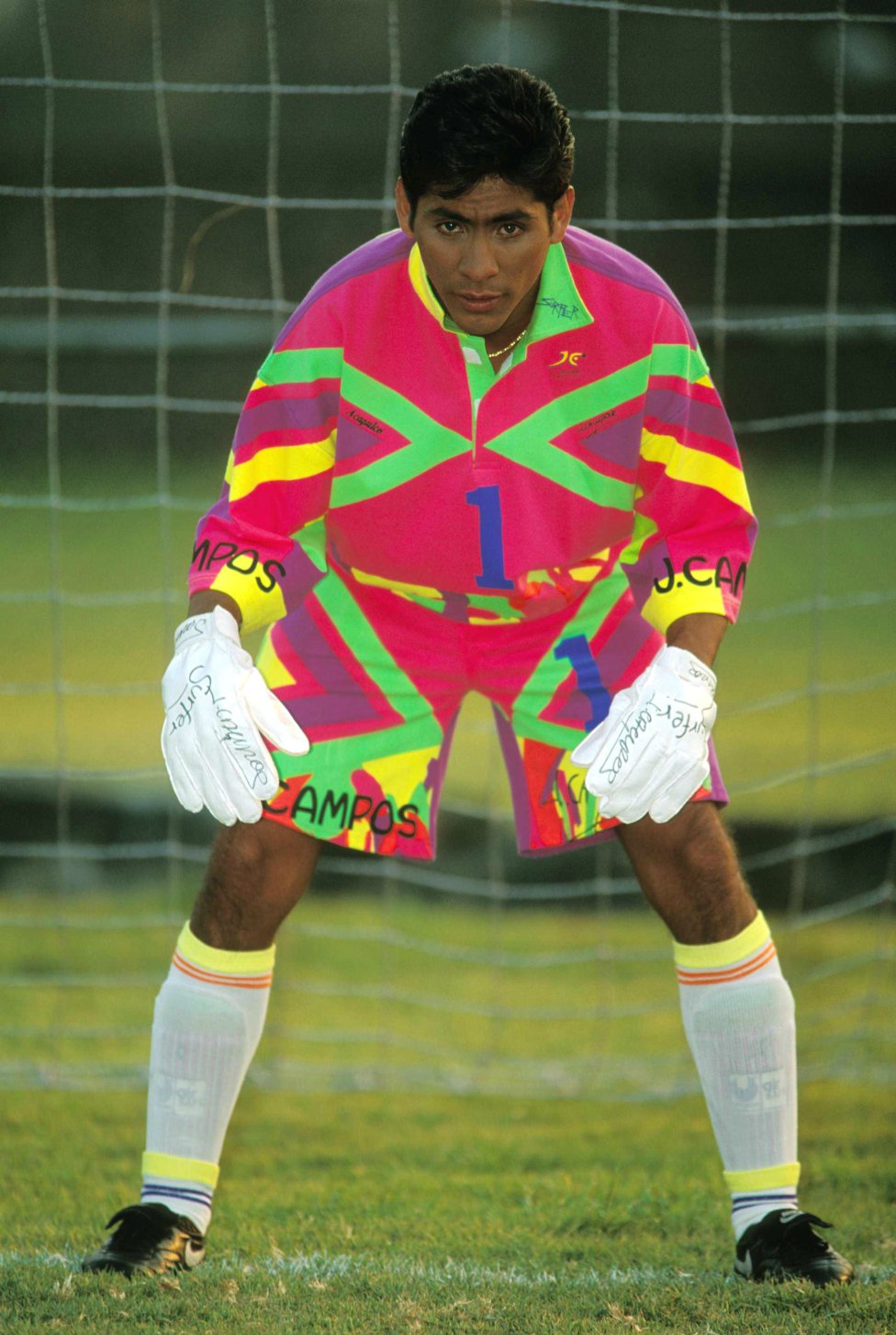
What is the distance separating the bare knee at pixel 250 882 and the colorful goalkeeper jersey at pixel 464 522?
A: 0.05 metres

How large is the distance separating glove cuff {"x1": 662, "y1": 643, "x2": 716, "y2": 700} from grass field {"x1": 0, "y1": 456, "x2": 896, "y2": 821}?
1.48 meters

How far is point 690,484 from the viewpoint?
258 cm

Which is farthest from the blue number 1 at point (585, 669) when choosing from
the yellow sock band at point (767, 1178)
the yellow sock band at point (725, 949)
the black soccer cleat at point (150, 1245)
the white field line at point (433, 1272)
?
the black soccer cleat at point (150, 1245)

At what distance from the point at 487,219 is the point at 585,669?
2.29ft

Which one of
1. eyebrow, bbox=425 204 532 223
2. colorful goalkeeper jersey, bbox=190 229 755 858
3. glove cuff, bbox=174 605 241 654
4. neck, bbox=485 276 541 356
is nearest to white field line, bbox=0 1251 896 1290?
colorful goalkeeper jersey, bbox=190 229 755 858

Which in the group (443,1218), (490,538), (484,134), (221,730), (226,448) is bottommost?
(226,448)

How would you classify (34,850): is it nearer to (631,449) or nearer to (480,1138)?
(480,1138)

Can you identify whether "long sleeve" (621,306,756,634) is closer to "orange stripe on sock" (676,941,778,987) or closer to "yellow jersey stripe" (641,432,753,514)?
"yellow jersey stripe" (641,432,753,514)

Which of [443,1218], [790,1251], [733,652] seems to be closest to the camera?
[790,1251]

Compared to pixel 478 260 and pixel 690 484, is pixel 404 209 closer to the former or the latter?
pixel 478 260

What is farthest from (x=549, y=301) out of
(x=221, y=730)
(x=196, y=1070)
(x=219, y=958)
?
(x=196, y=1070)

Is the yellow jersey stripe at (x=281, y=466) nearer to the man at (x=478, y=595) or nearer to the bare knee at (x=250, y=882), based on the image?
the man at (x=478, y=595)

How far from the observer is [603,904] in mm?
4441

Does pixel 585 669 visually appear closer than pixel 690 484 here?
No
